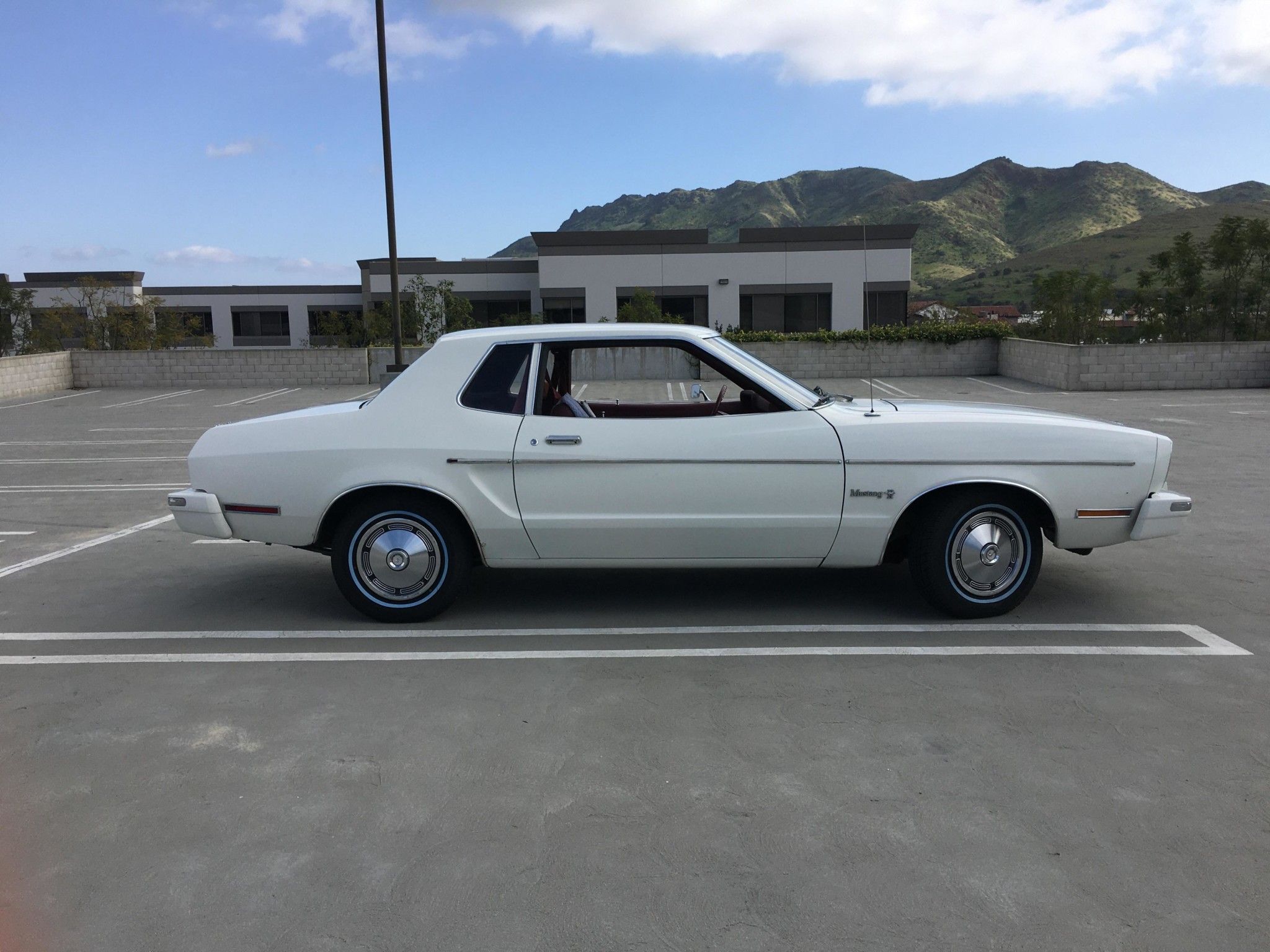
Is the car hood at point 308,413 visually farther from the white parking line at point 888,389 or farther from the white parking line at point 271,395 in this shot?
the white parking line at point 271,395

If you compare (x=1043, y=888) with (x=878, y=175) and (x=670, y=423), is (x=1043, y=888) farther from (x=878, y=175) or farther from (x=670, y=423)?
(x=878, y=175)

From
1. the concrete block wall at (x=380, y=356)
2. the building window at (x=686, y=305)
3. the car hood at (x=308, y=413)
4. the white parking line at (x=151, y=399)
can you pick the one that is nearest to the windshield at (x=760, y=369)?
the car hood at (x=308, y=413)

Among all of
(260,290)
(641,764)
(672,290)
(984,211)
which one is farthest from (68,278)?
(984,211)

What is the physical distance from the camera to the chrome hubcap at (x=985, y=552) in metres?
5.55

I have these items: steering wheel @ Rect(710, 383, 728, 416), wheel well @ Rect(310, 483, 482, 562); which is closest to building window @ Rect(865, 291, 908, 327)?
steering wheel @ Rect(710, 383, 728, 416)

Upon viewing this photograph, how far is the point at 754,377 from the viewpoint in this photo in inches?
218

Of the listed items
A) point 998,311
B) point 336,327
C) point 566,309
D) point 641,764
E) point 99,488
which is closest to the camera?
point 641,764

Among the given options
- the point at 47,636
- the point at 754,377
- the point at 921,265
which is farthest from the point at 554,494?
the point at 921,265

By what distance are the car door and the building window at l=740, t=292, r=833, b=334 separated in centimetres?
4126

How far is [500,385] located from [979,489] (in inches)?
105

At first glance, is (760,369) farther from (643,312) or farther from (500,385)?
(643,312)

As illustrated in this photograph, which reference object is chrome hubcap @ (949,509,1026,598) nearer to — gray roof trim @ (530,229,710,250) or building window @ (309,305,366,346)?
gray roof trim @ (530,229,710,250)

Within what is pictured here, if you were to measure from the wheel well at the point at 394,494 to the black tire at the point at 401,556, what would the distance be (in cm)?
1

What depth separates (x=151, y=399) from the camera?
25.2m
